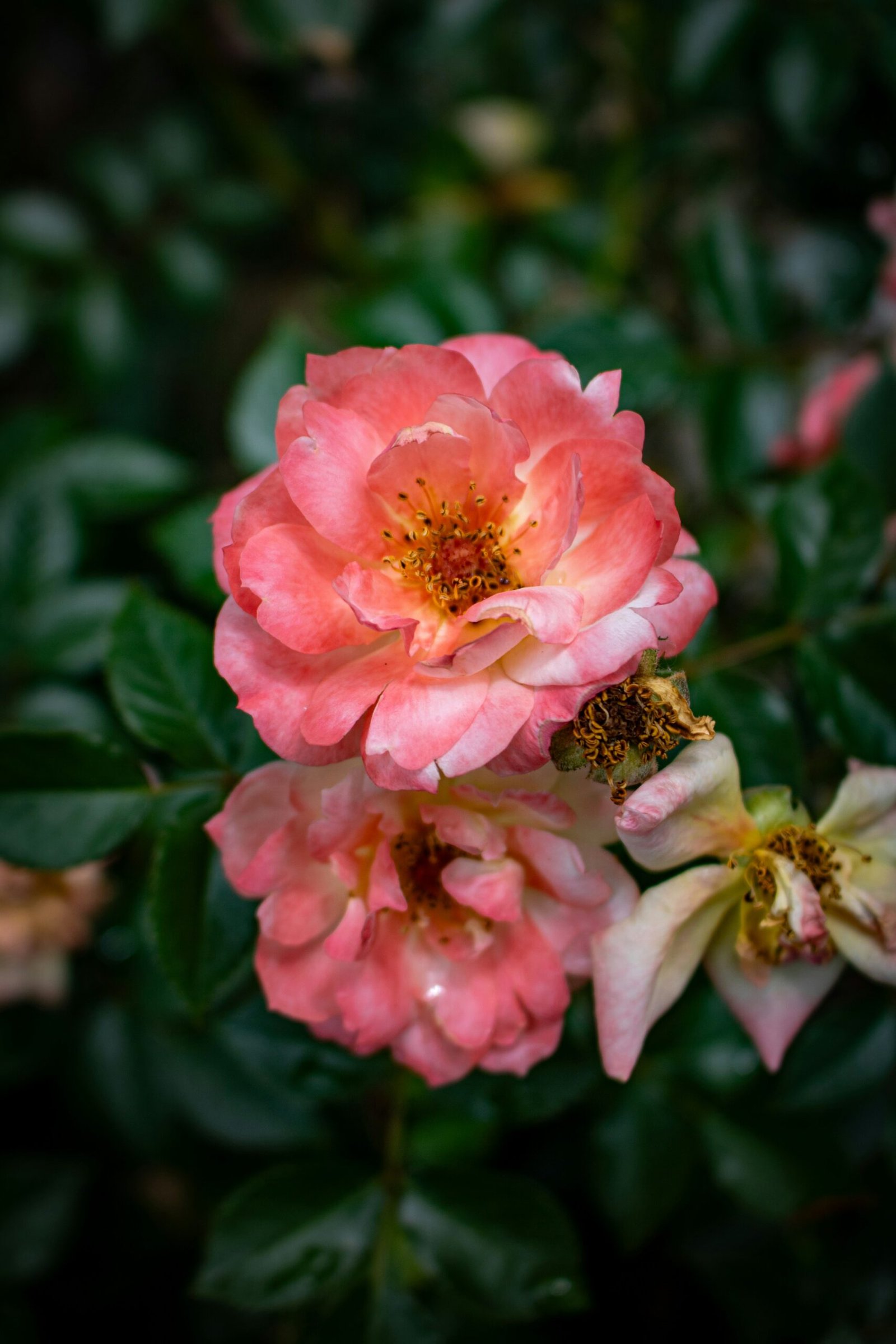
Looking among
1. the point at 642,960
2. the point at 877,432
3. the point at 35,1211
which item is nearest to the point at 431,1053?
the point at 642,960

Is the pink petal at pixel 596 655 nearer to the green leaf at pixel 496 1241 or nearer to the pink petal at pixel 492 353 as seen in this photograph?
the pink petal at pixel 492 353

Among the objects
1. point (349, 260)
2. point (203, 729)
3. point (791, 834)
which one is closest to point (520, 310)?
point (349, 260)

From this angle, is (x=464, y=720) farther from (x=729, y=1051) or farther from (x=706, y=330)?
(x=706, y=330)

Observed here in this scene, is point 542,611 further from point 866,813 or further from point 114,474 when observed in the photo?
point 114,474

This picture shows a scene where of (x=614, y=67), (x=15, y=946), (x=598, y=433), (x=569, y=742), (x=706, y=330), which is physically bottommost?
(x=15, y=946)

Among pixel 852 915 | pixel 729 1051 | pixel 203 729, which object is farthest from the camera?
pixel 729 1051

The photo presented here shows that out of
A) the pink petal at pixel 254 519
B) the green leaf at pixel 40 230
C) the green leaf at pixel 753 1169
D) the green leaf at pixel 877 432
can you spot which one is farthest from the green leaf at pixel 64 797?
the green leaf at pixel 40 230

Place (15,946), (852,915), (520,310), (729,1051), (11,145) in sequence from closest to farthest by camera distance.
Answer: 1. (852,915)
2. (729,1051)
3. (15,946)
4. (520,310)
5. (11,145)

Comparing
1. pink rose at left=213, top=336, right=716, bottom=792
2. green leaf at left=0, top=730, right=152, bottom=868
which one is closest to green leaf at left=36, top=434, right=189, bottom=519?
green leaf at left=0, top=730, right=152, bottom=868
